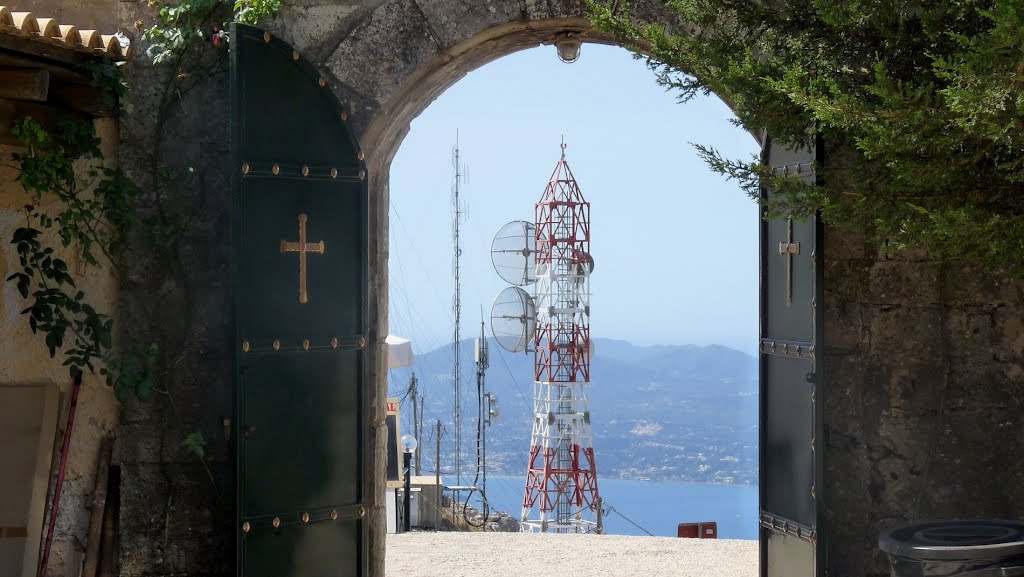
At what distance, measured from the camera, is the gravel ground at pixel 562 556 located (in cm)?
601

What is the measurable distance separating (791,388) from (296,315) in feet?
6.57

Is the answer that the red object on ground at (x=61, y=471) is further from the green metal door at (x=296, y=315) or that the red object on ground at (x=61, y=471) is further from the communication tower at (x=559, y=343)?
the communication tower at (x=559, y=343)

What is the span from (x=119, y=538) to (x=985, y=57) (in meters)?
3.66

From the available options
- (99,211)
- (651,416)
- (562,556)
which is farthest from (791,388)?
(651,416)

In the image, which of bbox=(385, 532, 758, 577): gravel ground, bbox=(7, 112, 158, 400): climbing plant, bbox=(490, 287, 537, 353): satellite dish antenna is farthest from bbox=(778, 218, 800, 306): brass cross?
bbox=(490, 287, 537, 353): satellite dish antenna

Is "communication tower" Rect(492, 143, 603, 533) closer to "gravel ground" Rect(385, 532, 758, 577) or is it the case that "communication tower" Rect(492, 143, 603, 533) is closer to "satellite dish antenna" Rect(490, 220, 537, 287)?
"satellite dish antenna" Rect(490, 220, 537, 287)

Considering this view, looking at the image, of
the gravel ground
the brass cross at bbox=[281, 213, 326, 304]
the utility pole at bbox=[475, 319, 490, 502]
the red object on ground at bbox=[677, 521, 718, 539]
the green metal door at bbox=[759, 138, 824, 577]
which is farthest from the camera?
the utility pole at bbox=[475, 319, 490, 502]

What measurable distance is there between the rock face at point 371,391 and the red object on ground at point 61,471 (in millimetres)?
218

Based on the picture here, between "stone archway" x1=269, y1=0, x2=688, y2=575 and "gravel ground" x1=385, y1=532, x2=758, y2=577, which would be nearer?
"stone archway" x1=269, y1=0, x2=688, y2=575

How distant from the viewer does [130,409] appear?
4.42 m

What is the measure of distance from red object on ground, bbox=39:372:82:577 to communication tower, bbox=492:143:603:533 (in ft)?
29.7

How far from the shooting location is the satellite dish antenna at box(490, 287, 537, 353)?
42.2ft

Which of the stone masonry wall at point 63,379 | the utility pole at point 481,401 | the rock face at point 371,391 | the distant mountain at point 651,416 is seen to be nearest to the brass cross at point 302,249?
the rock face at point 371,391

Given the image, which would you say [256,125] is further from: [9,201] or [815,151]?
[815,151]
